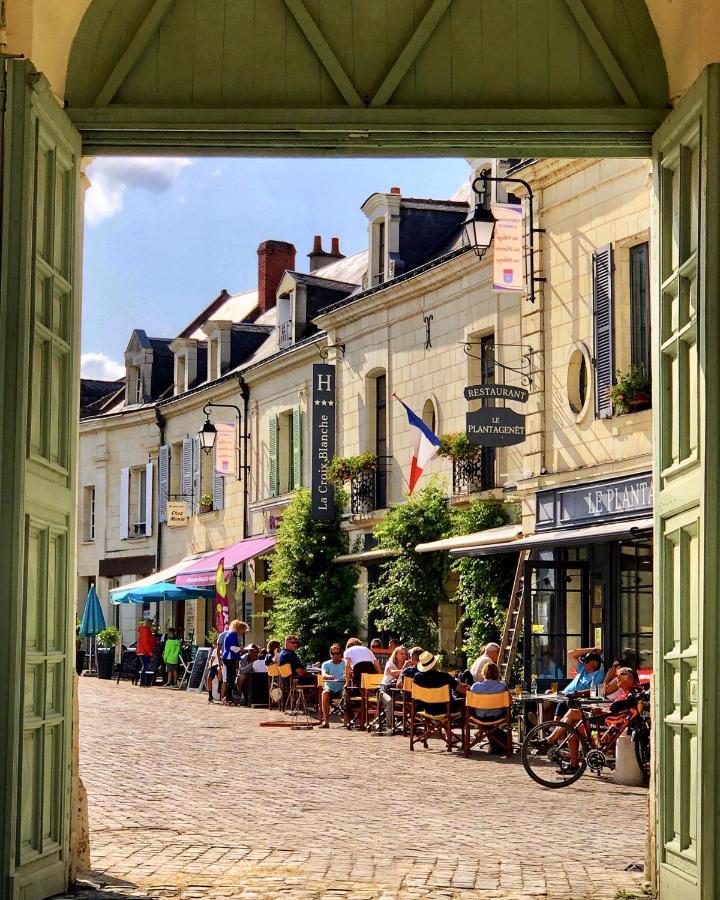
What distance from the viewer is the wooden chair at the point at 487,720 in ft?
53.1

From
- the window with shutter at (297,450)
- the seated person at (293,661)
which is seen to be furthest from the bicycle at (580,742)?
the window with shutter at (297,450)

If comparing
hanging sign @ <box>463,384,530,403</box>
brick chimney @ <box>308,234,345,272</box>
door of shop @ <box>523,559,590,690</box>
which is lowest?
door of shop @ <box>523,559,590,690</box>

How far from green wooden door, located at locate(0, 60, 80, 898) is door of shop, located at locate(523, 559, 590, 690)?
1226cm

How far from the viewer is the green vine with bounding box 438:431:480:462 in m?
23.0

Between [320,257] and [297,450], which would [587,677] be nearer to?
[297,450]

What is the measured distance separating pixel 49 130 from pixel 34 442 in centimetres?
140

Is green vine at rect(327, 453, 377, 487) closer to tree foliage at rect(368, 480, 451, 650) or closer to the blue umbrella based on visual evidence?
tree foliage at rect(368, 480, 451, 650)

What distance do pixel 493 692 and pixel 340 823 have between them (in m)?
5.58

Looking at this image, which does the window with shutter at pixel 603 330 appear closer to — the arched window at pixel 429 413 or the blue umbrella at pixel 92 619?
the arched window at pixel 429 413

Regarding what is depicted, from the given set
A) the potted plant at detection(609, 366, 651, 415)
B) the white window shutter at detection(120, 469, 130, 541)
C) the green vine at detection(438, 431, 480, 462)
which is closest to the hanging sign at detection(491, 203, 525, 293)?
the potted plant at detection(609, 366, 651, 415)

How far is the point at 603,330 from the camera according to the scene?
1858cm

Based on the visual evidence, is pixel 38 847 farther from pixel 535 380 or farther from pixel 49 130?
pixel 535 380

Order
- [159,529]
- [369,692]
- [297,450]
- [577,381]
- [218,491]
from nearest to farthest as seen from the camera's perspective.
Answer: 1. [577,381]
2. [369,692]
3. [297,450]
4. [218,491]
5. [159,529]

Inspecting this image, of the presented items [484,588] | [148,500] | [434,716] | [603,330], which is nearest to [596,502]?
[603,330]
